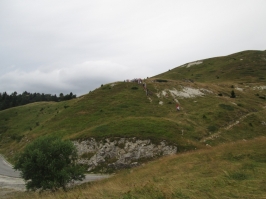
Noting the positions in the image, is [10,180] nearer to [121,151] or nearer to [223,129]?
[121,151]

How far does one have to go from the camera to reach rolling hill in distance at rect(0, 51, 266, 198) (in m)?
13.2

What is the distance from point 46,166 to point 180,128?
98.9 ft

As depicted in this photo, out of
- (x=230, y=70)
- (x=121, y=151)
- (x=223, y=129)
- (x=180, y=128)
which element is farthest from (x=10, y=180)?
(x=230, y=70)

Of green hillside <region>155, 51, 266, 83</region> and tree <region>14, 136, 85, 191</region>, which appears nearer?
tree <region>14, 136, 85, 191</region>

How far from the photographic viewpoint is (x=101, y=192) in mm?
10953

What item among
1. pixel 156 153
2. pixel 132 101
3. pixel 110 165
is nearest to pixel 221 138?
pixel 156 153

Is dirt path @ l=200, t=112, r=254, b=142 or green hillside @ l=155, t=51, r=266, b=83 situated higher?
green hillside @ l=155, t=51, r=266, b=83

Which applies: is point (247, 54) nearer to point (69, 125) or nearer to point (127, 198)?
point (69, 125)

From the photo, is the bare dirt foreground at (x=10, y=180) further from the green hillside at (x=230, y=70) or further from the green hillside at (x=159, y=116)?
the green hillside at (x=230, y=70)

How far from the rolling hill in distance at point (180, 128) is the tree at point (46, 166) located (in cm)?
420

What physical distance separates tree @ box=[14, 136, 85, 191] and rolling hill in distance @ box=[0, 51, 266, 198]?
4.20 metres

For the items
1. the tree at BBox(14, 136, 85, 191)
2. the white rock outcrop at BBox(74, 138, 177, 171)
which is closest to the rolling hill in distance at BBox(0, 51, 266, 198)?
the white rock outcrop at BBox(74, 138, 177, 171)

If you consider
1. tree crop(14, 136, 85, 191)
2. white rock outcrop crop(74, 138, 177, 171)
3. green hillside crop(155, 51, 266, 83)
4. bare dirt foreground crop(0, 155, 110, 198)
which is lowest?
bare dirt foreground crop(0, 155, 110, 198)

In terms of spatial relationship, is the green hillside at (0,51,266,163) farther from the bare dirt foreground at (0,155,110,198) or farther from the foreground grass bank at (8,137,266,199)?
the foreground grass bank at (8,137,266,199)
